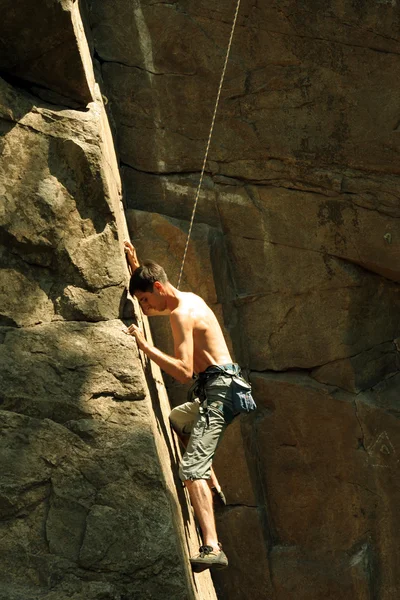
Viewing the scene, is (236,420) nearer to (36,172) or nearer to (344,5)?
(36,172)

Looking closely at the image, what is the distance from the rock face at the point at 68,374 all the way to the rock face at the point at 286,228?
1199 millimetres

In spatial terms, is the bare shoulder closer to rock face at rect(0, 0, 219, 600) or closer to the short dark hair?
the short dark hair

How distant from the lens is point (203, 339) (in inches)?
237

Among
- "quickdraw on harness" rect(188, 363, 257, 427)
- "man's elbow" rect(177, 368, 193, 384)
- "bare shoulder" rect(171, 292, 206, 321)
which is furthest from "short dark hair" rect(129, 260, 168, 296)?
"quickdraw on harness" rect(188, 363, 257, 427)

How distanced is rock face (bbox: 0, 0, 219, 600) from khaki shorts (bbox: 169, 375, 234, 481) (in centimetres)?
13

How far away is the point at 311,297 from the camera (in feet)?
24.2

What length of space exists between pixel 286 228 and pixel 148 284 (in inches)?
73.1

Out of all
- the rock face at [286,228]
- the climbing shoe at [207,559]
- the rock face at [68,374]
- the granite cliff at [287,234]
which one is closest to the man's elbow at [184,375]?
the rock face at [68,374]

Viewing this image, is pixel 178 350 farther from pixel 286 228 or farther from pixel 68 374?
pixel 286 228

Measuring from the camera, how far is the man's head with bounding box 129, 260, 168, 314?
575 cm

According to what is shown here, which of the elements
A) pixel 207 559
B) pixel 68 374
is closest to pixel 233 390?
pixel 207 559

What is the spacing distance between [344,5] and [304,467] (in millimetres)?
3292

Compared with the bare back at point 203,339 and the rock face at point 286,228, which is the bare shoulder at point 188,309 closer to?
the bare back at point 203,339

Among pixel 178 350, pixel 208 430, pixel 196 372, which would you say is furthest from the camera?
pixel 196 372
